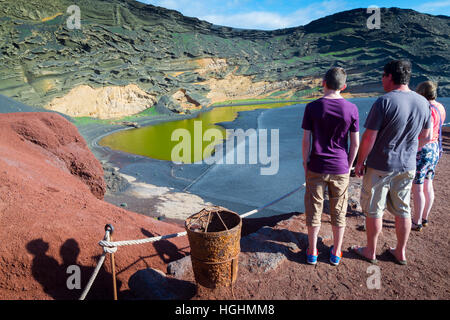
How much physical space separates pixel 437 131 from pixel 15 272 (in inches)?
187

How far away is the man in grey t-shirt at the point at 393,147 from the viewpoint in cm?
246

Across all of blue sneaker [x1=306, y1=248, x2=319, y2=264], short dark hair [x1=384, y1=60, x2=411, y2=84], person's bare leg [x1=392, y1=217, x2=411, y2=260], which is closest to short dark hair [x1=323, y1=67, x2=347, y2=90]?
short dark hair [x1=384, y1=60, x2=411, y2=84]

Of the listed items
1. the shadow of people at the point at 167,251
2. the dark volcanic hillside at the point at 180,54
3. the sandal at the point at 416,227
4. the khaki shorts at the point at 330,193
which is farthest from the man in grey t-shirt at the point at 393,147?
the dark volcanic hillside at the point at 180,54

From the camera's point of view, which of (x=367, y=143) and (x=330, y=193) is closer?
(x=367, y=143)

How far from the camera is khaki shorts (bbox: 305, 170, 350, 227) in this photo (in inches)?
101

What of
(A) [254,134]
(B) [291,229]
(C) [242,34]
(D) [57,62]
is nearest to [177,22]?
(C) [242,34]

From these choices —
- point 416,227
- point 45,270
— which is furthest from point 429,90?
point 45,270

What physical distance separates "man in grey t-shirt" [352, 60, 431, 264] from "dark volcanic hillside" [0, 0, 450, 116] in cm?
2631

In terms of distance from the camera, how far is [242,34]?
2491 inches

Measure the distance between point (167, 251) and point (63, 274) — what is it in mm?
1076

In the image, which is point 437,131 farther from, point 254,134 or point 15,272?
point 254,134

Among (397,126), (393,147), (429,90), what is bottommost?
(393,147)

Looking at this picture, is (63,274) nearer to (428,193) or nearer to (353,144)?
(353,144)

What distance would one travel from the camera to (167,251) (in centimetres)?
323
